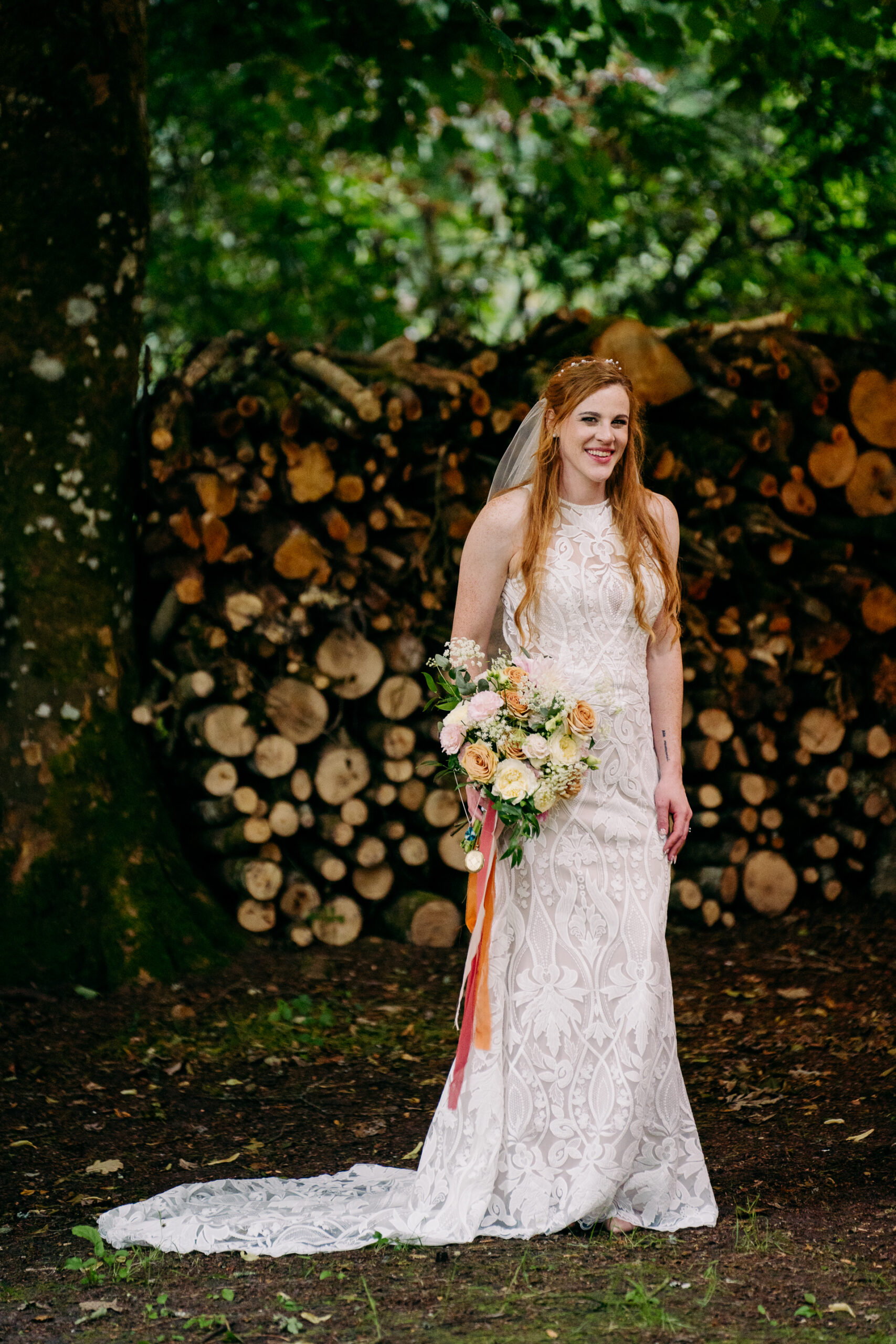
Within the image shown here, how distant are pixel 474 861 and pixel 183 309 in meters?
7.73

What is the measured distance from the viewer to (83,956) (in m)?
4.72

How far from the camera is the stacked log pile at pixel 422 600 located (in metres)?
5.18

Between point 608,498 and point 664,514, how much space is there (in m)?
0.17

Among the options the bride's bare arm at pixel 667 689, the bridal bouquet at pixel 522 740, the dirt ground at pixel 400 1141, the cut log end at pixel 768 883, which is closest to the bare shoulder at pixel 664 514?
the bride's bare arm at pixel 667 689

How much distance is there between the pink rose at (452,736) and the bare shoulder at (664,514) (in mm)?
844

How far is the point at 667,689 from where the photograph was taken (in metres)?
3.48

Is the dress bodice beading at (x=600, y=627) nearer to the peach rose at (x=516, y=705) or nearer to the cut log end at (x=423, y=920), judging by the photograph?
the peach rose at (x=516, y=705)

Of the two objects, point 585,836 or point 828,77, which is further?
point 828,77

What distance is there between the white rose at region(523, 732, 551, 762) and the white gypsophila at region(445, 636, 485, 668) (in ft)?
0.92

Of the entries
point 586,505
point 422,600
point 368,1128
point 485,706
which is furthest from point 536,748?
point 422,600

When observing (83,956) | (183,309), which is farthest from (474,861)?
(183,309)

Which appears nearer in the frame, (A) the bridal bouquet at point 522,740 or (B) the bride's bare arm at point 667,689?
(A) the bridal bouquet at point 522,740

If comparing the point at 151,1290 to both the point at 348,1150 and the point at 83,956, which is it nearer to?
the point at 348,1150

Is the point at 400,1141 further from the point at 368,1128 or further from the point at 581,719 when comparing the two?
the point at 581,719
